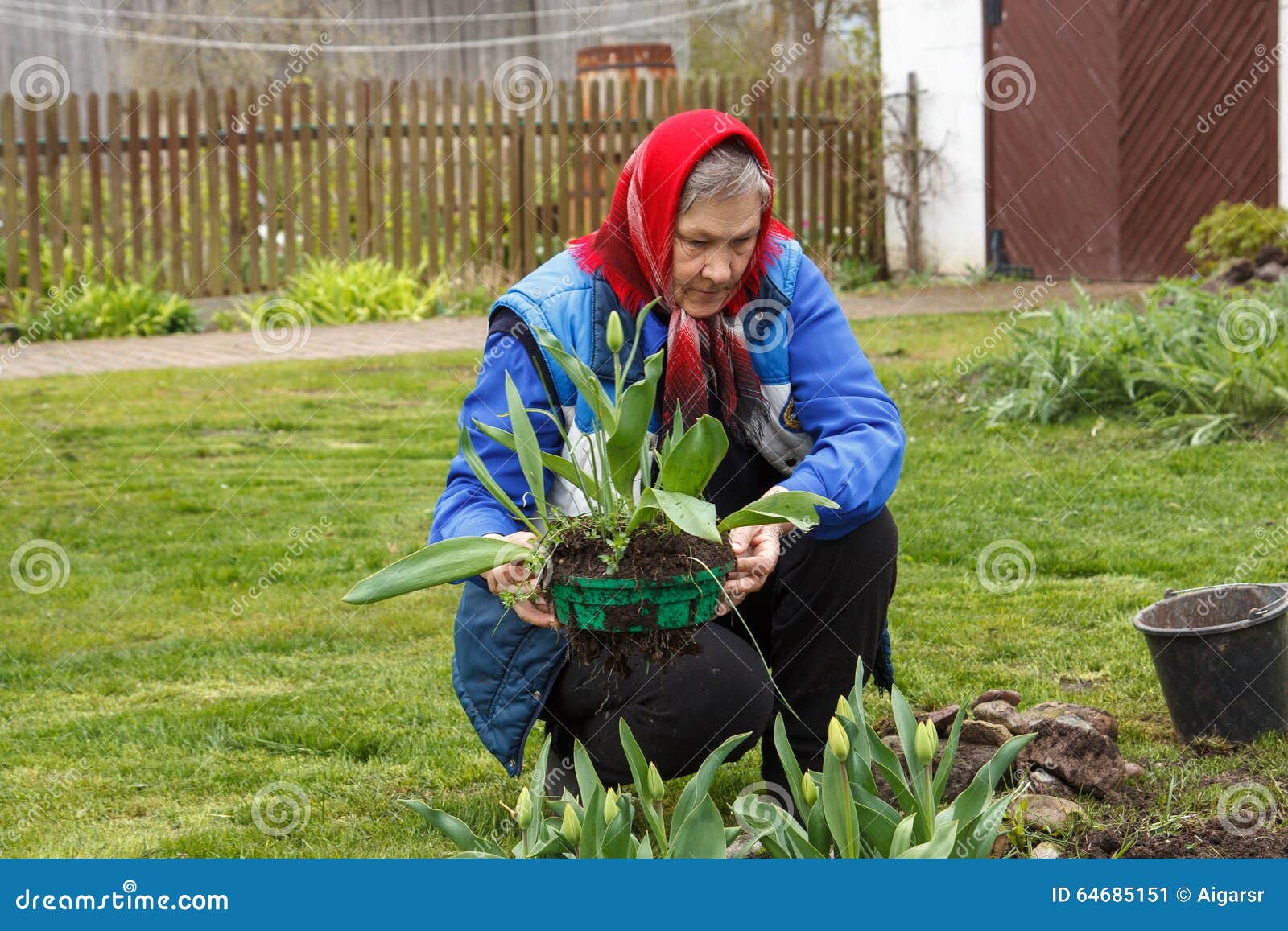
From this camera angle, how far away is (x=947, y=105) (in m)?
11.8

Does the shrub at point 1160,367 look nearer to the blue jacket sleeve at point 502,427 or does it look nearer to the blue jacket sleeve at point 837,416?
the blue jacket sleeve at point 837,416

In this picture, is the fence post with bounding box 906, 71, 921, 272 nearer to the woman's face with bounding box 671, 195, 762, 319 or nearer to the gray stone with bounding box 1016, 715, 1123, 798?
the gray stone with bounding box 1016, 715, 1123, 798

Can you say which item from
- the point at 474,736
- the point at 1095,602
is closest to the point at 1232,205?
the point at 1095,602

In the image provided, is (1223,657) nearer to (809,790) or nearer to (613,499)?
(809,790)

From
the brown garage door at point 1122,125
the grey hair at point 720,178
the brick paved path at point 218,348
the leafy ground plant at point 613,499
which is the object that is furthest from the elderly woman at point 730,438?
the brown garage door at point 1122,125

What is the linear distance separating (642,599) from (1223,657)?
59.7 inches

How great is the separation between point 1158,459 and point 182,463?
4.06 meters

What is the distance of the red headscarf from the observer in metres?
2.51

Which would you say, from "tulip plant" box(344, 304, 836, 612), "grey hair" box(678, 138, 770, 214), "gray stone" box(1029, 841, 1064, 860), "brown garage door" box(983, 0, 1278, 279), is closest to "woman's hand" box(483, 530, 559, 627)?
"tulip plant" box(344, 304, 836, 612)

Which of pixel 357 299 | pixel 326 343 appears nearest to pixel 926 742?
pixel 326 343

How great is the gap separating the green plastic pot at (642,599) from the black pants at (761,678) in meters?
0.41

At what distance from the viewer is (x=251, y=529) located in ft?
17.4

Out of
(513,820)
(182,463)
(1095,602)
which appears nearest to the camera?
(513,820)

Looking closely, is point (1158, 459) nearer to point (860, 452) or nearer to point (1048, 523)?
point (1048, 523)
